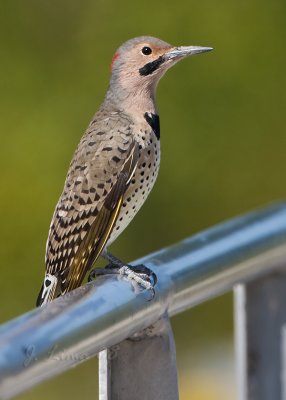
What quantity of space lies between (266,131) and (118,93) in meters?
3.62

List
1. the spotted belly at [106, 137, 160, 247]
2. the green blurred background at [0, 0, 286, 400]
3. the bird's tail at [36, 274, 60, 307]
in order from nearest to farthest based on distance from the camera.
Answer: the bird's tail at [36, 274, 60, 307] → the spotted belly at [106, 137, 160, 247] → the green blurred background at [0, 0, 286, 400]

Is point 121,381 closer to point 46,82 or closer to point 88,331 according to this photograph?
point 88,331

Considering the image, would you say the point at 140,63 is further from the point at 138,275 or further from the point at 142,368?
the point at 142,368

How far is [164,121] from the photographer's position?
7617mm

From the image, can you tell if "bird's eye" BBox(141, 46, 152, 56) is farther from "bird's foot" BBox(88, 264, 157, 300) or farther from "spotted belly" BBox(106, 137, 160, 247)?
"bird's foot" BBox(88, 264, 157, 300)

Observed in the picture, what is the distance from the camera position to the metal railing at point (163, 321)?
90.7 inches

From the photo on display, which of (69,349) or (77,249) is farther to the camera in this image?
(77,249)

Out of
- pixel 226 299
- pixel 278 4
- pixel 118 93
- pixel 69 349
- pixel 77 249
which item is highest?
pixel 278 4

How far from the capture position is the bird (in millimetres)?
4316

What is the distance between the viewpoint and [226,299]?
304 inches

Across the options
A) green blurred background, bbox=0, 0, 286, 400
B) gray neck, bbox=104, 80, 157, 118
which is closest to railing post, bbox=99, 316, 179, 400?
gray neck, bbox=104, 80, 157, 118

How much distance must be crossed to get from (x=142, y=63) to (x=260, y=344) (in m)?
1.46

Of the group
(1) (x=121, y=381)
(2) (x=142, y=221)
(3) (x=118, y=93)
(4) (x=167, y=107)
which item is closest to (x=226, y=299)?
(2) (x=142, y=221)

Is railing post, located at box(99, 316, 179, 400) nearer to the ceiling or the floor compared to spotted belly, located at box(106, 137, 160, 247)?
nearer to the floor
